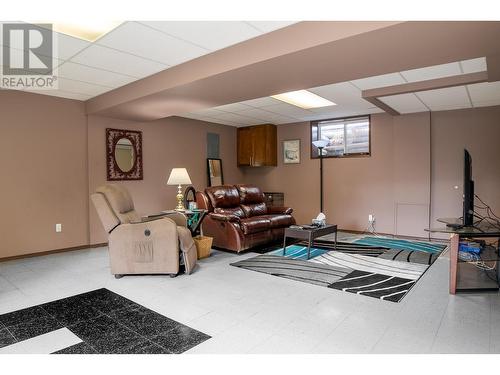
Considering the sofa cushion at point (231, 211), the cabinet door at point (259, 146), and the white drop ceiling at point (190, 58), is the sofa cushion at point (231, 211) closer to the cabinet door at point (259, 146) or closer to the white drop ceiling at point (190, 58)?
the white drop ceiling at point (190, 58)

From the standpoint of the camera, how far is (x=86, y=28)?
2.78 m

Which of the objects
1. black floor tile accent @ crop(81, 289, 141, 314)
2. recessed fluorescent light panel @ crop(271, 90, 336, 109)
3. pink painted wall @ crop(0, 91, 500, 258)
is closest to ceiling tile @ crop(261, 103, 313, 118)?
recessed fluorescent light panel @ crop(271, 90, 336, 109)

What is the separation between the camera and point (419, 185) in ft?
19.2

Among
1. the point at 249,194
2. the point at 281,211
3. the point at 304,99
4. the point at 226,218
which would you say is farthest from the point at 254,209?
the point at 304,99

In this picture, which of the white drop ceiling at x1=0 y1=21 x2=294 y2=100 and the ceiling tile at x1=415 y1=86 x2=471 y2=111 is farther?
the ceiling tile at x1=415 y1=86 x2=471 y2=111

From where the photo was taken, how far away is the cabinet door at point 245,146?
296 inches

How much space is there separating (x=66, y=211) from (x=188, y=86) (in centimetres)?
292

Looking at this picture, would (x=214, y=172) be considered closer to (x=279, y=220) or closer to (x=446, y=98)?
(x=279, y=220)

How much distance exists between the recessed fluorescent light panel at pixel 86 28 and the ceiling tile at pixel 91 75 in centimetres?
76

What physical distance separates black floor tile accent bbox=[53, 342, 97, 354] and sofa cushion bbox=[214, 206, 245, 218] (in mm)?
3012

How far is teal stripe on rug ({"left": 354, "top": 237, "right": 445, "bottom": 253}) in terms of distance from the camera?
5.02m

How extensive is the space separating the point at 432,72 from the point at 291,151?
12.5 ft

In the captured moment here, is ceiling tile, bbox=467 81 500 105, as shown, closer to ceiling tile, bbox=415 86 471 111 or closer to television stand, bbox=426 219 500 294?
ceiling tile, bbox=415 86 471 111
